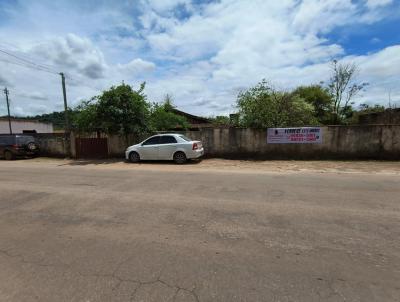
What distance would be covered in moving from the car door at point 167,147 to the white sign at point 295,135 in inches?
201

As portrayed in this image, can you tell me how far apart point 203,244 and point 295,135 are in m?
11.4

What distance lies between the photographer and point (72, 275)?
318 centimetres

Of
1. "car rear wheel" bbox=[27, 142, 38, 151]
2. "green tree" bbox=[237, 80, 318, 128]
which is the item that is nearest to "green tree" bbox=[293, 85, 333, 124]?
"green tree" bbox=[237, 80, 318, 128]

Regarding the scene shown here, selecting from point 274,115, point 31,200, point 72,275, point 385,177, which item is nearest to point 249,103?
point 274,115

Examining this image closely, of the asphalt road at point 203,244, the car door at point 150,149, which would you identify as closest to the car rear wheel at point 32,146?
the car door at point 150,149

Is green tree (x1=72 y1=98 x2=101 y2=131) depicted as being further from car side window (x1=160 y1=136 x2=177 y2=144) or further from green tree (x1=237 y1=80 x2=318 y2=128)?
green tree (x1=237 y1=80 x2=318 y2=128)

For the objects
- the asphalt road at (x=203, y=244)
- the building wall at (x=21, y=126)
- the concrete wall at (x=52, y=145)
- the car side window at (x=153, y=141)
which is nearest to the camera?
the asphalt road at (x=203, y=244)

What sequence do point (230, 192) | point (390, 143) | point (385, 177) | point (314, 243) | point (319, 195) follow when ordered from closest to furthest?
point (314, 243)
point (319, 195)
point (230, 192)
point (385, 177)
point (390, 143)

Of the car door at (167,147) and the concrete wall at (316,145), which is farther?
the car door at (167,147)

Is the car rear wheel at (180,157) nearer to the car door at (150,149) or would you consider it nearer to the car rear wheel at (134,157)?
the car door at (150,149)

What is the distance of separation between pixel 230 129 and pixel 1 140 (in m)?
15.7

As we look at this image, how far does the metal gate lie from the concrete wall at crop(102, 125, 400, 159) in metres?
5.76

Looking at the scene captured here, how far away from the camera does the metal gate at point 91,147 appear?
1742 cm

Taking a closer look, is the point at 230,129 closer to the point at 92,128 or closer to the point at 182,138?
the point at 182,138
